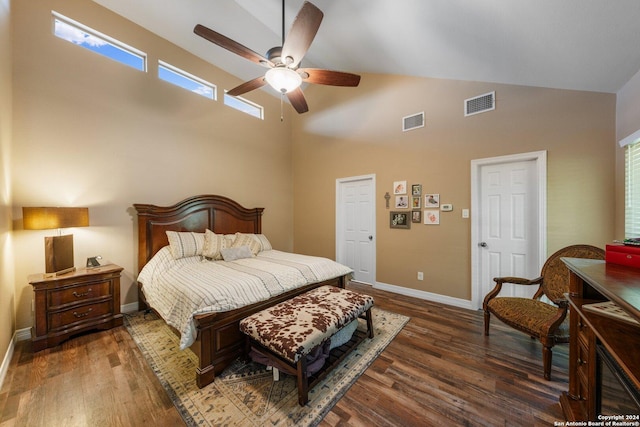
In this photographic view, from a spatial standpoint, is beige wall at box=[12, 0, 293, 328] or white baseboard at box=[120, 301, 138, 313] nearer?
beige wall at box=[12, 0, 293, 328]

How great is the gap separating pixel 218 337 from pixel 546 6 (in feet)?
11.7

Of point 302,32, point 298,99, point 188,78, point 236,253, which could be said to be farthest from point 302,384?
point 188,78

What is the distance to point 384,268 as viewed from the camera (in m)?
3.88

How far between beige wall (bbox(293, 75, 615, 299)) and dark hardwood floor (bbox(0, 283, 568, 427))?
1223 mm

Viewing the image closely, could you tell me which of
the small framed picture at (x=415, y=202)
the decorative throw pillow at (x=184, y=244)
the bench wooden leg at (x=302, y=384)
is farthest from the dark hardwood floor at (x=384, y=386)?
the small framed picture at (x=415, y=202)

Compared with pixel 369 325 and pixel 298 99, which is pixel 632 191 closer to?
pixel 369 325

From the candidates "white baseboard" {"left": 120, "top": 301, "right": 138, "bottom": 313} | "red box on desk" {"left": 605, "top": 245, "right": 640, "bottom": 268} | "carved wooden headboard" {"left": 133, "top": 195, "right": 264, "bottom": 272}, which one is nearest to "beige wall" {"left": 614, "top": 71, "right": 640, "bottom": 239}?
"red box on desk" {"left": 605, "top": 245, "right": 640, "bottom": 268}

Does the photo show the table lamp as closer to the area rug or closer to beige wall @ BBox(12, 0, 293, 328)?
beige wall @ BBox(12, 0, 293, 328)

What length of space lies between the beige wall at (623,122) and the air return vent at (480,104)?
3.38ft

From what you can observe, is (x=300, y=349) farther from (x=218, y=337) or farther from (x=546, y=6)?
(x=546, y=6)

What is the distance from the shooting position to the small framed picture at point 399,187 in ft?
11.9

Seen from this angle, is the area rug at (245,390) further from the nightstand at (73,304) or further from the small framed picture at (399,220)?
the small framed picture at (399,220)

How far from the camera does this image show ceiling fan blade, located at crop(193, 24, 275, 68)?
1.92 m

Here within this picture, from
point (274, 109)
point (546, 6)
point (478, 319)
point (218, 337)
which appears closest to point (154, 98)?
point (274, 109)
